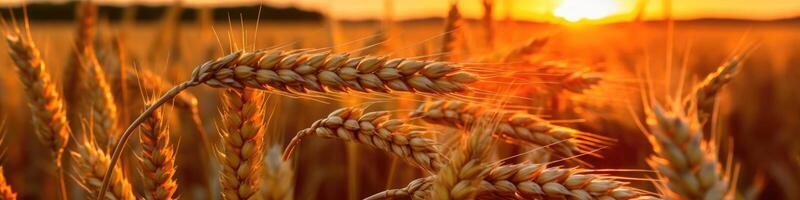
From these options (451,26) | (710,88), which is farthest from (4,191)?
(710,88)

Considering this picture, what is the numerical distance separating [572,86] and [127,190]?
1.14 metres

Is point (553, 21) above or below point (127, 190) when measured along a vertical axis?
above

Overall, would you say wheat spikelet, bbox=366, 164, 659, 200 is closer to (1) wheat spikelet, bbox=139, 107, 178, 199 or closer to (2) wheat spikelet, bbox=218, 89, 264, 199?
(2) wheat spikelet, bbox=218, 89, 264, 199

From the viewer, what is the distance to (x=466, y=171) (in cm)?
104

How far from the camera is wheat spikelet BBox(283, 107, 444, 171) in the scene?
4.39 feet

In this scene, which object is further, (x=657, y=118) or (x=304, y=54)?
(x=304, y=54)

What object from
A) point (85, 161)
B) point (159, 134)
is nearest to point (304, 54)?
point (159, 134)

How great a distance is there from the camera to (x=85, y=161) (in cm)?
151

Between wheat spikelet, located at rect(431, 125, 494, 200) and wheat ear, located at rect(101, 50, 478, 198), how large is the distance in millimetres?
182

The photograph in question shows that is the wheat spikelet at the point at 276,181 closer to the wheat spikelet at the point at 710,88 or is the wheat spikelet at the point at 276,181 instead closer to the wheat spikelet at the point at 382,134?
the wheat spikelet at the point at 382,134

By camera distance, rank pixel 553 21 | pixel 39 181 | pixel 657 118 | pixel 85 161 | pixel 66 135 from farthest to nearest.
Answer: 1. pixel 39 181
2. pixel 553 21
3. pixel 66 135
4. pixel 85 161
5. pixel 657 118

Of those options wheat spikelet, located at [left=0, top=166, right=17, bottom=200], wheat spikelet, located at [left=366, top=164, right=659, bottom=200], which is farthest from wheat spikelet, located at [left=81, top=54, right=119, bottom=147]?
wheat spikelet, located at [left=366, top=164, right=659, bottom=200]

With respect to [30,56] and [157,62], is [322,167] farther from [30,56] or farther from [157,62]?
[30,56]

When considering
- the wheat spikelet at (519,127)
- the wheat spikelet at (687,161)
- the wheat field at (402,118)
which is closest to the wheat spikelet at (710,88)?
the wheat field at (402,118)
